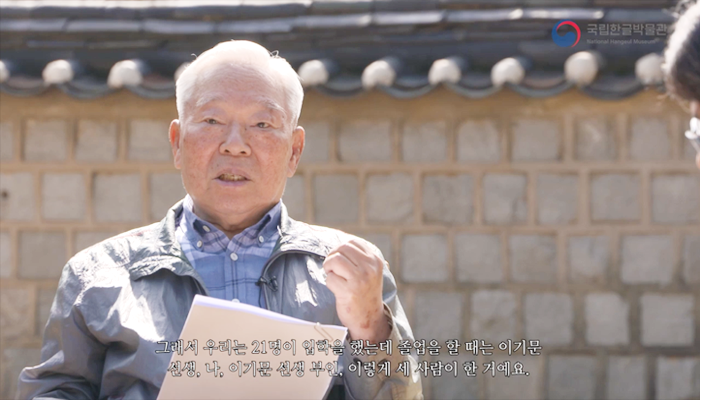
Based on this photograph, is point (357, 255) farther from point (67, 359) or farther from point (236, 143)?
point (67, 359)

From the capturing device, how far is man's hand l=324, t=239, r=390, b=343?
2.14m

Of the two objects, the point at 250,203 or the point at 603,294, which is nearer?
the point at 250,203

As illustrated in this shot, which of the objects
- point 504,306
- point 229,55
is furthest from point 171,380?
point 504,306

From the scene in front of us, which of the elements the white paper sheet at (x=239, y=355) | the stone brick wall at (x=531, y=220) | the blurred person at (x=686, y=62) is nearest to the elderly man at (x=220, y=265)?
the white paper sheet at (x=239, y=355)

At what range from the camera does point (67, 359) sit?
2285 millimetres

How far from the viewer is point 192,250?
250cm

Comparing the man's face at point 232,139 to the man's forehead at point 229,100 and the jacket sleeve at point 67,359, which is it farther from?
the jacket sleeve at point 67,359

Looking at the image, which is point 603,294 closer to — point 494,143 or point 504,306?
point 504,306

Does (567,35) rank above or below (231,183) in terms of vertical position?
above

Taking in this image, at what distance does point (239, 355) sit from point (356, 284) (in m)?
0.32

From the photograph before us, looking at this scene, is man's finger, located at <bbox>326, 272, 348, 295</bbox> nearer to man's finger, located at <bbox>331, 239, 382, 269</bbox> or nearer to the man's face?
man's finger, located at <bbox>331, 239, 382, 269</bbox>

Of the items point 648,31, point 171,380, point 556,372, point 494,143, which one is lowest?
point 556,372

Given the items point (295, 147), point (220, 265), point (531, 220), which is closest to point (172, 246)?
point (220, 265)

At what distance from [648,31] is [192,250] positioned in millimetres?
3212
